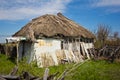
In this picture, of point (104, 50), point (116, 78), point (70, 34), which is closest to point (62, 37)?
point (70, 34)

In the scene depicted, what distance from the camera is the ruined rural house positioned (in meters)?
18.4

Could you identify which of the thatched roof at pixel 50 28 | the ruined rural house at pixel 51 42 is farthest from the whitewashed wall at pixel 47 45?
the thatched roof at pixel 50 28

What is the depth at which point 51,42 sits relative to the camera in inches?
774

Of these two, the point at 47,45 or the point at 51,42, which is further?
the point at 51,42

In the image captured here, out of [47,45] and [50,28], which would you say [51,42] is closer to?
[47,45]

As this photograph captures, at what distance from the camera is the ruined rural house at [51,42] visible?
60.4ft

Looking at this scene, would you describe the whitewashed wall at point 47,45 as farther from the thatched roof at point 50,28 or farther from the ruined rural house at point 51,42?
the thatched roof at point 50,28

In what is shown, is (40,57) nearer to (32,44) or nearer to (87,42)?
(32,44)

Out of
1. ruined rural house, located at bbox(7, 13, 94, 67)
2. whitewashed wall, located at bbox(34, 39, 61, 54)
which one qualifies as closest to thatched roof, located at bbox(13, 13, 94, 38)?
ruined rural house, located at bbox(7, 13, 94, 67)

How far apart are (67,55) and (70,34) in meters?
1.88

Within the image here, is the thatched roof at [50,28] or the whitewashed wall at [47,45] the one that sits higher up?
the thatched roof at [50,28]

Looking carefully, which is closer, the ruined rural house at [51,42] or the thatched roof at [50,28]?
the ruined rural house at [51,42]

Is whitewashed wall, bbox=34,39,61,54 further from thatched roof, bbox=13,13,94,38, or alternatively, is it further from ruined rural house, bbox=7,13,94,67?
thatched roof, bbox=13,13,94,38

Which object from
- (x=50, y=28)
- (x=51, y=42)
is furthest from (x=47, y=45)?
(x=50, y=28)
